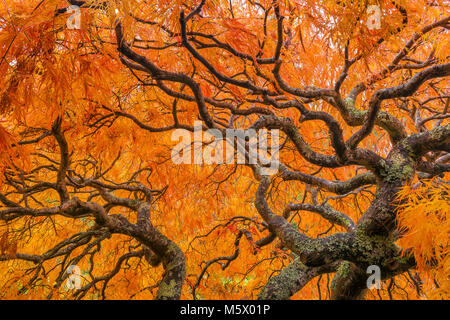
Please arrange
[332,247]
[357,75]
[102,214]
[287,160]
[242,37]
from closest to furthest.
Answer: [242,37]
[332,247]
[102,214]
[357,75]
[287,160]

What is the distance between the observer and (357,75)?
79.0 inches

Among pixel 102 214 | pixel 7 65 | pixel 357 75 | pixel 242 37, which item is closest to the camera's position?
pixel 7 65

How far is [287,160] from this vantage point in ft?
8.05

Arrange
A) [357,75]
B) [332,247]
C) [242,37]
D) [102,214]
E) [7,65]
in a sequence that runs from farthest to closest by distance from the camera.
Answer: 1. [357,75]
2. [102,214]
3. [332,247]
4. [242,37]
5. [7,65]

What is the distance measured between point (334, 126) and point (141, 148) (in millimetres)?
1183

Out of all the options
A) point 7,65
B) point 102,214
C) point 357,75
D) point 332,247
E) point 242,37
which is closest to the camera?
point 7,65

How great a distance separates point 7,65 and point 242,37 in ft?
2.67

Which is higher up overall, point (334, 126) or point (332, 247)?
point (334, 126)

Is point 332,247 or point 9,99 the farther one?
point 332,247

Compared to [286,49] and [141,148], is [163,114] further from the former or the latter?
[286,49]

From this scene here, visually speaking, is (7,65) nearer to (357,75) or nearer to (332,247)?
(332,247)
